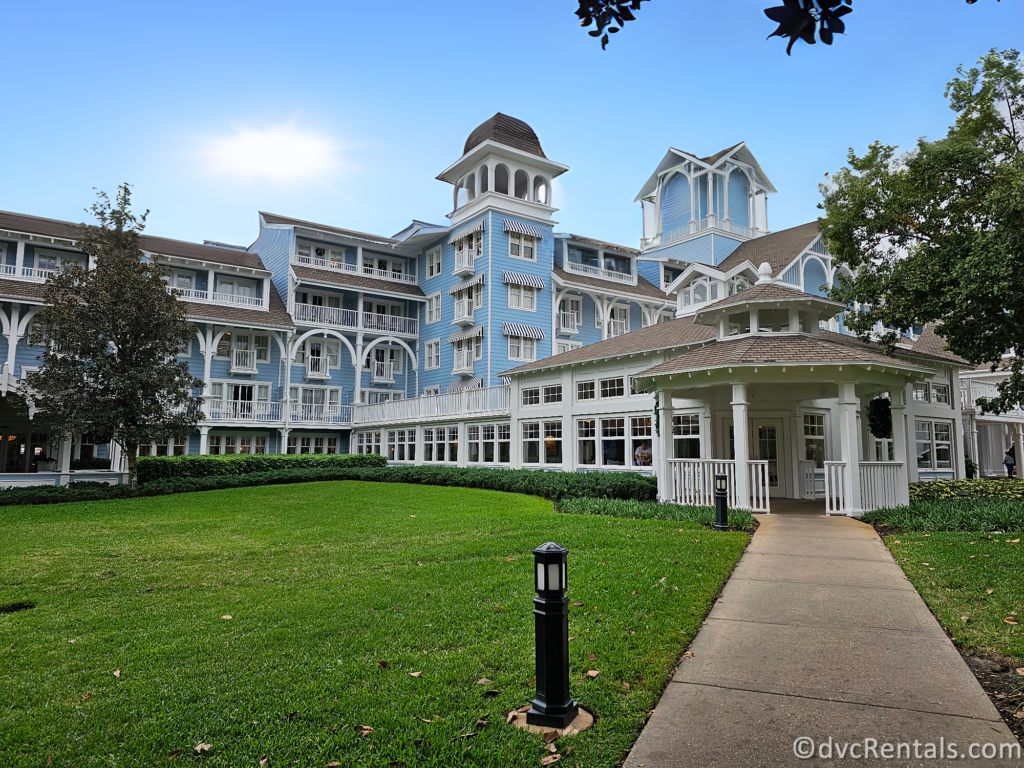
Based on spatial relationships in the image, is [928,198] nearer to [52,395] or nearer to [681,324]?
[681,324]

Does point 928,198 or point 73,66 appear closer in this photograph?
point 73,66

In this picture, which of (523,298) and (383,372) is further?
(383,372)

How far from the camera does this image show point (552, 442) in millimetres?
22875

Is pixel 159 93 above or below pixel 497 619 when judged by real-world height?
above

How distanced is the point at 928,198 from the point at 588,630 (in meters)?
14.9

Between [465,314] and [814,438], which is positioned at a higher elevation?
[465,314]

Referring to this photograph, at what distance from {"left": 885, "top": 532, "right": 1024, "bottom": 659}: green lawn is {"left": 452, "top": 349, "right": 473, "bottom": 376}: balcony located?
24.1 meters

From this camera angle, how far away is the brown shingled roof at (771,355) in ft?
44.0

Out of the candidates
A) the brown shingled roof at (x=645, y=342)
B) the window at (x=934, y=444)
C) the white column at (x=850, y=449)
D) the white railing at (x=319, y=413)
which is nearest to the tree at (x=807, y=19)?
the white column at (x=850, y=449)

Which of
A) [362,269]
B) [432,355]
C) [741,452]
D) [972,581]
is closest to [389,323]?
[432,355]

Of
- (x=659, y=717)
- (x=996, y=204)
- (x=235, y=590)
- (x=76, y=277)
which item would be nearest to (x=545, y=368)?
(x=996, y=204)

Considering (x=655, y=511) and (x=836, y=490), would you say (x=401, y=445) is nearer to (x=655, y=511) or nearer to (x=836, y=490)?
(x=655, y=511)

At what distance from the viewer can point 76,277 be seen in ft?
64.1

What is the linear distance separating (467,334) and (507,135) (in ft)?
35.5
